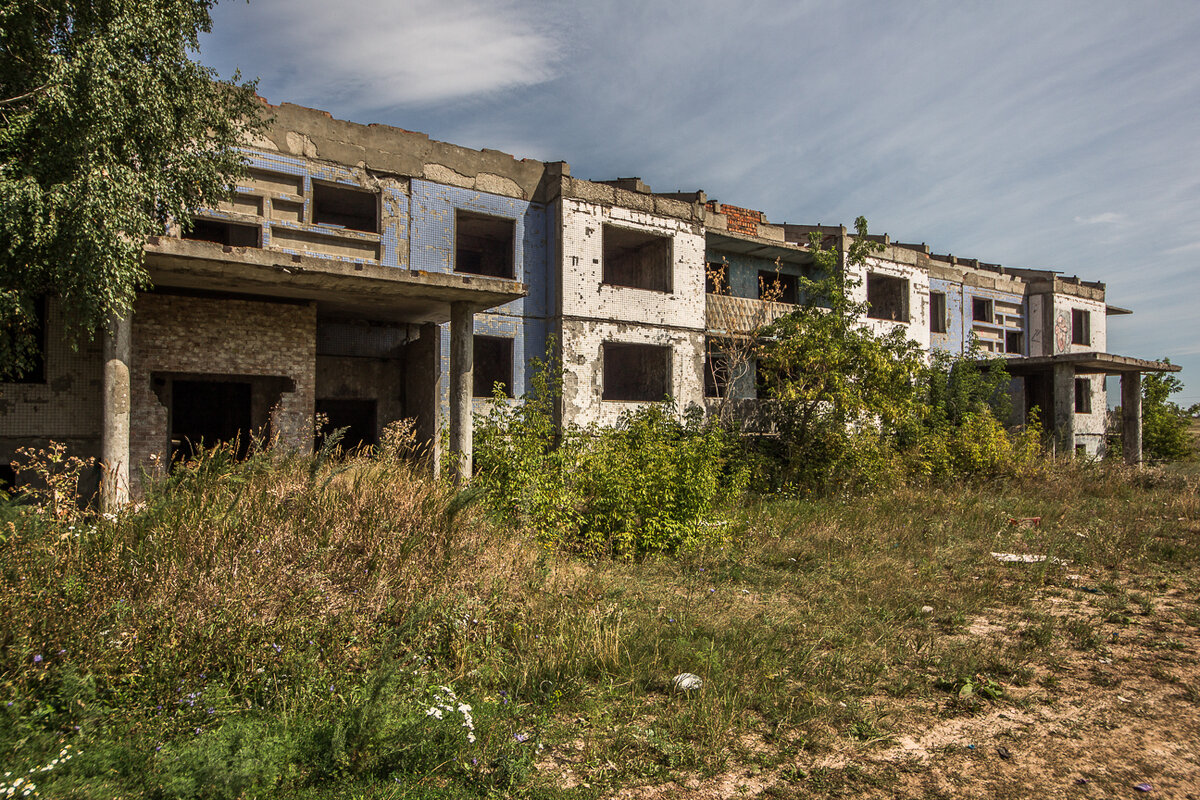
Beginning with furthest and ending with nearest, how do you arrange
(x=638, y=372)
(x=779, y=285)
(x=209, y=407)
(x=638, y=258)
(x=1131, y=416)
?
(x=1131, y=416) < (x=779, y=285) < (x=638, y=258) < (x=638, y=372) < (x=209, y=407)

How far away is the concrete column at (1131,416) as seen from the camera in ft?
66.6

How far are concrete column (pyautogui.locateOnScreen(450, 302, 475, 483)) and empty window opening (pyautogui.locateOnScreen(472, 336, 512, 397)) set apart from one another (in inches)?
216

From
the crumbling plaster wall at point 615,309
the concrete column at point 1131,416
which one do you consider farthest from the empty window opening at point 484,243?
the concrete column at point 1131,416

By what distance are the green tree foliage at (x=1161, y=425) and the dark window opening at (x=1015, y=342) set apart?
177 inches

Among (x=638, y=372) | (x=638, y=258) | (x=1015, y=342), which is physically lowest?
(x=638, y=372)

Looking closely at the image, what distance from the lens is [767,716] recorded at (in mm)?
4137

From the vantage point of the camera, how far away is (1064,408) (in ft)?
61.7

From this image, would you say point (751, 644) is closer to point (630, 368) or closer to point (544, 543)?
point (544, 543)

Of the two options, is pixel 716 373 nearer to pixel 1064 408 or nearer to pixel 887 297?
pixel 887 297

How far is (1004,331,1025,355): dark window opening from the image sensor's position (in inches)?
977

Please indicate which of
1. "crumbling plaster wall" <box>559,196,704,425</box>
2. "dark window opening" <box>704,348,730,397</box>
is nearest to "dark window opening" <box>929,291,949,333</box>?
"dark window opening" <box>704,348,730,397</box>

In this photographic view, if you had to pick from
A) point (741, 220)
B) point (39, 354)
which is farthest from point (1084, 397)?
point (39, 354)

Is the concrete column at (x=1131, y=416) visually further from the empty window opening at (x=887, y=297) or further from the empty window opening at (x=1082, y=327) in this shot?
the empty window opening at (x=887, y=297)

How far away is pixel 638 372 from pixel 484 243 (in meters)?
5.32
